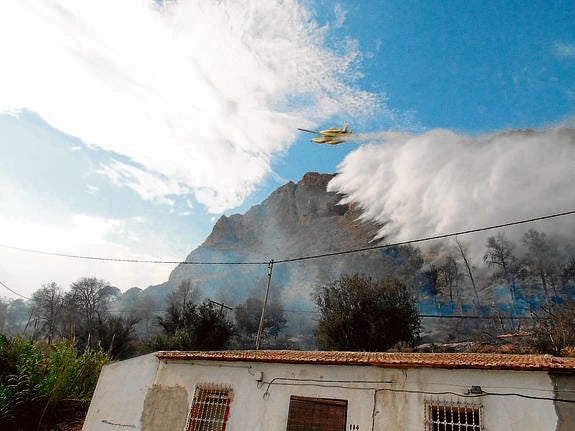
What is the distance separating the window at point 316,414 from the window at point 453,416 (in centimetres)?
205

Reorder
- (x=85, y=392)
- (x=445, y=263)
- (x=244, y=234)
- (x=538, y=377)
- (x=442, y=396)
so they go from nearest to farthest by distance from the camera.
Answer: (x=538, y=377)
(x=442, y=396)
(x=85, y=392)
(x=445, y=263)
(x=244, y=234)

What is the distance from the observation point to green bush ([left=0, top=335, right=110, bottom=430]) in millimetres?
14109

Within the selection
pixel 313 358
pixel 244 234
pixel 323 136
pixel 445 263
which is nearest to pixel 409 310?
pixel 323 136

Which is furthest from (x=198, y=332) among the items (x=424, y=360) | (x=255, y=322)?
(x=424, y=360)

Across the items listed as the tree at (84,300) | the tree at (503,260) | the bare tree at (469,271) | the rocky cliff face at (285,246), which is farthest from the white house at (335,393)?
the rocky cliff face at (285,246)

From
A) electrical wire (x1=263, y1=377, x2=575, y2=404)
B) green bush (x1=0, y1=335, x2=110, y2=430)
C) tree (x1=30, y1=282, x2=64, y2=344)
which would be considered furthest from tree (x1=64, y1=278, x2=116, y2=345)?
electrical wire (x1=263, y1=377, x2=575, y2=404)

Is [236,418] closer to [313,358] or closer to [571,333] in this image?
[313,358]

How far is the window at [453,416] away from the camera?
28.6ft

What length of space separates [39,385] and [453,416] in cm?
1412

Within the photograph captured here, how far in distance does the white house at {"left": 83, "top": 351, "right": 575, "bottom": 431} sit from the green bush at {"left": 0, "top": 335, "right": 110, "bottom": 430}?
8.95 feet

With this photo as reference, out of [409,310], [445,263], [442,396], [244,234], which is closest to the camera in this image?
[442,396]

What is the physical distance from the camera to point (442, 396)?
9.09 metres

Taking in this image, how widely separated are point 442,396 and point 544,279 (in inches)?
2435

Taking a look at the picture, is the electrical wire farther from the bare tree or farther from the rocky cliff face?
the rocky cliff face
